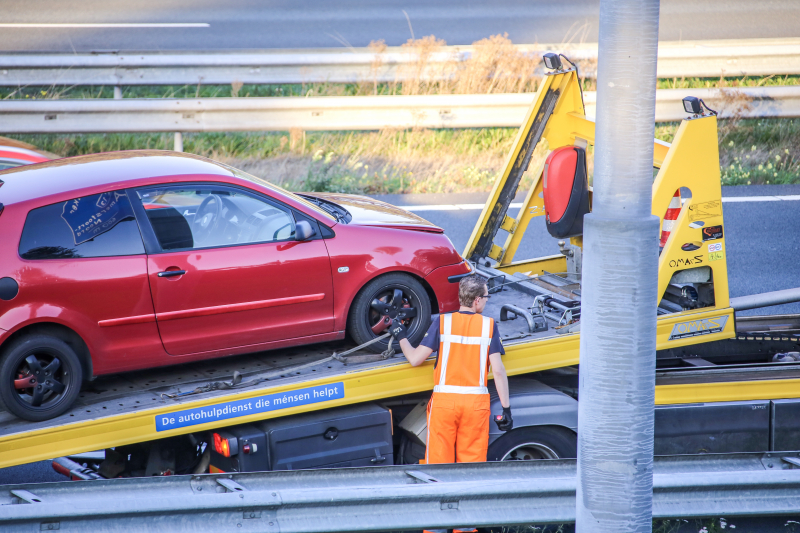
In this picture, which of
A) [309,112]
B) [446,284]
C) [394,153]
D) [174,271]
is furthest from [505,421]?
[394,153]

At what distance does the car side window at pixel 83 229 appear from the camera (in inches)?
199

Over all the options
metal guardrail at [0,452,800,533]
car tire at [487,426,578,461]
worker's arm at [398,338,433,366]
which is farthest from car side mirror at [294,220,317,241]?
car tire at [487,426,578,461]

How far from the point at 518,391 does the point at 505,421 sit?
1.56 ft

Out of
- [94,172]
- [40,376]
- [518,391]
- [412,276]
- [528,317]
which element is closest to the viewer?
[40,376]

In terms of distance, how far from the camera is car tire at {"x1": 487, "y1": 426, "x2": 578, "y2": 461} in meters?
5.64

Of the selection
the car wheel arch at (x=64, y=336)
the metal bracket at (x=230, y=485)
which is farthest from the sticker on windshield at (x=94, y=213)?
the metal bracket at (x=230, y=485)

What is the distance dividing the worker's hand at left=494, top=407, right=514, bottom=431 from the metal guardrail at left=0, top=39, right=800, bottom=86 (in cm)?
797

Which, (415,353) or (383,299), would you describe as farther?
(383,299)

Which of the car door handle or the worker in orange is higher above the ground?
the car door handle

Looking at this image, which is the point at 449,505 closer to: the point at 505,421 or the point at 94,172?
the point at 505,421

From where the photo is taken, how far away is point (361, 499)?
4.60 metres

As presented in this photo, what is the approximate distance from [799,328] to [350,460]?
13.8 ft

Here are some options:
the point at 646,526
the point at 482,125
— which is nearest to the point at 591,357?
the point at 646,526

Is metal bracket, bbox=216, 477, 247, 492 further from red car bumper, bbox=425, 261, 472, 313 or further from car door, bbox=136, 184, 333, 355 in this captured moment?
red car bumper, bbox=425, 261, 472, 313
